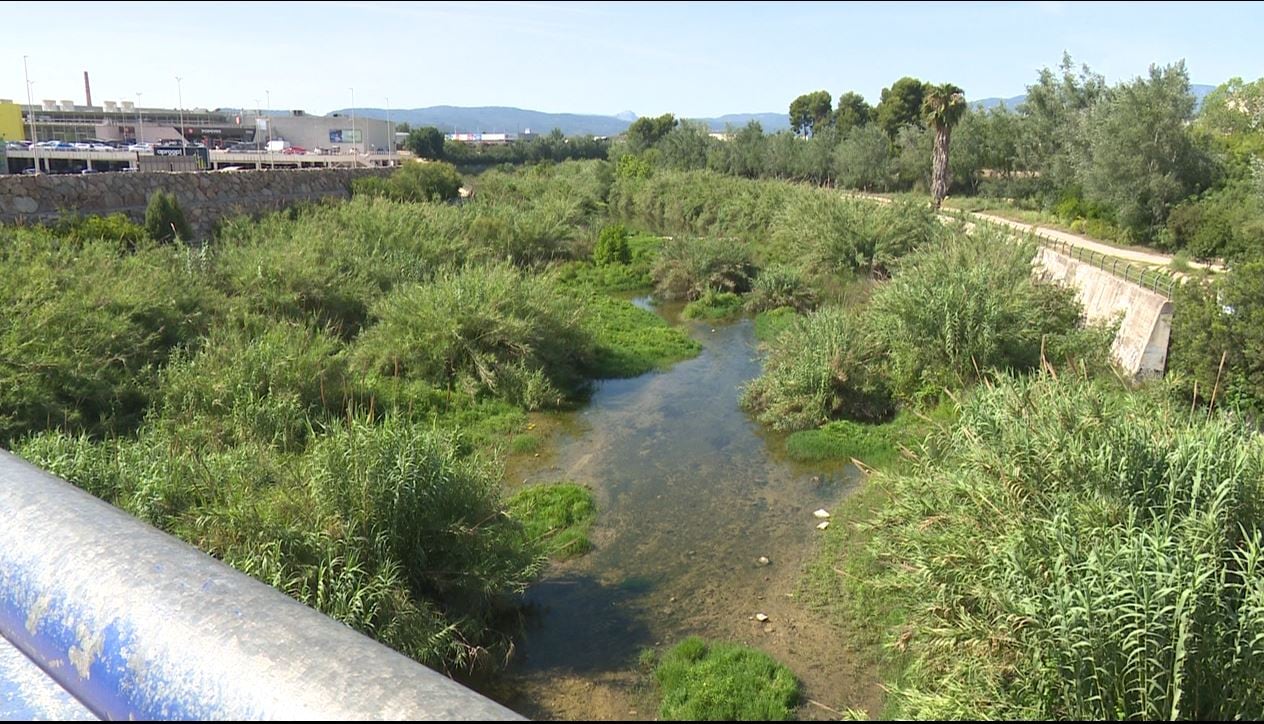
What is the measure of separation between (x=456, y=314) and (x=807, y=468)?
24.7ft

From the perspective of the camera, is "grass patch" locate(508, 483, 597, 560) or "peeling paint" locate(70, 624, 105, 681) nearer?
"peeling paint" locate(70, 624, 105, 681)

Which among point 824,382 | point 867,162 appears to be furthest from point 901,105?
point 824,382

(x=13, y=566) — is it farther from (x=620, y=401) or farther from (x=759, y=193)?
(x=759, y=193)

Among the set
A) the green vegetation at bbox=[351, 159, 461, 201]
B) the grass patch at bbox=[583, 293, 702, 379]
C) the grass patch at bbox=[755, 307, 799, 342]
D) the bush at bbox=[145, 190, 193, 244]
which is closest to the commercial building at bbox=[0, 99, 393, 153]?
the green vegetation at bbox=[351, 159, 461, 201]

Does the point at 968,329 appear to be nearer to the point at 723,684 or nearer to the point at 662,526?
the point at 662,526

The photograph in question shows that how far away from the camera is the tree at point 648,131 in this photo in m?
81.8

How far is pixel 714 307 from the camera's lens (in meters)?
27.7

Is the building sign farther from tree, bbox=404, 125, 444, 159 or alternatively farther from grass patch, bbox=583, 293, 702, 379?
grass patch, bbox=583, 293, 702, 379

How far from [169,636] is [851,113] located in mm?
80070

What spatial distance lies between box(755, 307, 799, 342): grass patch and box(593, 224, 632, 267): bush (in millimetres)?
8611

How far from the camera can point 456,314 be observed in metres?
17.6

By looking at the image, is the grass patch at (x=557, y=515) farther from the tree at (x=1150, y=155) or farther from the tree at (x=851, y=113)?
the tree at (x=851, y=113)

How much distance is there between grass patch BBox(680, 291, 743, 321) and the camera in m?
27.0

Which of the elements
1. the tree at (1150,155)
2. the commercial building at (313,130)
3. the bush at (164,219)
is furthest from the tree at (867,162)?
the commercial building at (313,130)
